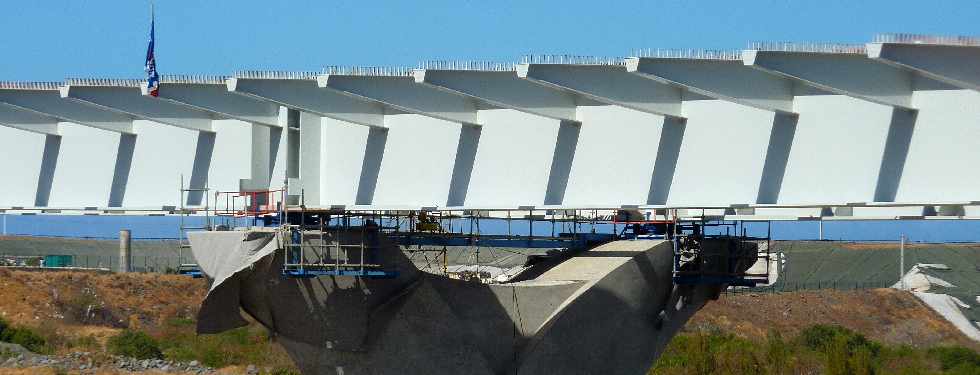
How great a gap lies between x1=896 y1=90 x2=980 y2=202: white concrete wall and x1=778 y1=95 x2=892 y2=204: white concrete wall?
30.1 inches

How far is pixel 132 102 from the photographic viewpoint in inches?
1485

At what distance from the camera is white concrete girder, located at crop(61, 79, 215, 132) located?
37.3 meters

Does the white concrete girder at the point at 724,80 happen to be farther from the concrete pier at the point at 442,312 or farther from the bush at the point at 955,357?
the bush at the point at 955,357

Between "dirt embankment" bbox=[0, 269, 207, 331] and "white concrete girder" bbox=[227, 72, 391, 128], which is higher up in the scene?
"white concrete girder" bbox=[227, 72, 391, 128]

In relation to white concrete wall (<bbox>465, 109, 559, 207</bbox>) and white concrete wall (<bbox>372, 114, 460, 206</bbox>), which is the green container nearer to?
white concrete wall (<bbox>372, 114, 460, 206</bbox>)

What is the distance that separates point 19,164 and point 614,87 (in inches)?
793

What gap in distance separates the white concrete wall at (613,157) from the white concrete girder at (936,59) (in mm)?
6726

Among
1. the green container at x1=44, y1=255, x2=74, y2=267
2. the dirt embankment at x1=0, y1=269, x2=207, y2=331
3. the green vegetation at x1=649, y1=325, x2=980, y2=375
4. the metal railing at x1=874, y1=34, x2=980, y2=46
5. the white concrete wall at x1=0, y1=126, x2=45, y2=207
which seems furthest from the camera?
the green container at x1=44, y1=255, x2=74, y2=267

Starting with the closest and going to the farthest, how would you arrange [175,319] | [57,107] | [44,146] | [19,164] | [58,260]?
[57,107] < [44,146] < [19,164] < [175,319] < [58,260]

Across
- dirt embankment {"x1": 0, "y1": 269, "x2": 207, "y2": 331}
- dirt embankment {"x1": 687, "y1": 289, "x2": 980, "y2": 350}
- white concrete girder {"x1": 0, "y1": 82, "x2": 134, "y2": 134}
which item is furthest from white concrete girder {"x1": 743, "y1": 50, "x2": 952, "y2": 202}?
dirt embankment {"x1": 687, "y1": 289, "x2": 980, "y2": 350}

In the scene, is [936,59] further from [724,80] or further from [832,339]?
[832,339]

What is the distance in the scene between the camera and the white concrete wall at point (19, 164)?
41281mm

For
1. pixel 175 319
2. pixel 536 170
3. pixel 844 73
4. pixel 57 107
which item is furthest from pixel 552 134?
pixel 175 319

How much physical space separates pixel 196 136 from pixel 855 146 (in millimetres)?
18253
